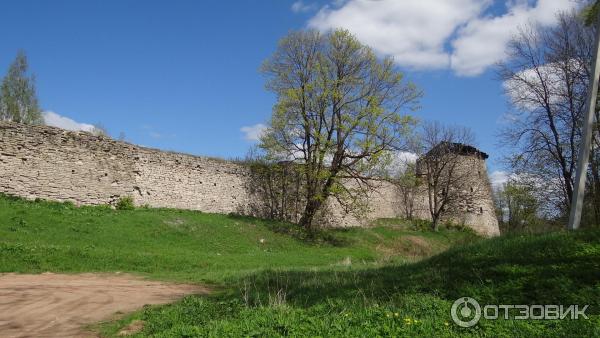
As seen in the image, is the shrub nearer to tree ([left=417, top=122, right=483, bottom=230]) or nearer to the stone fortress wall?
the stone fortress wall

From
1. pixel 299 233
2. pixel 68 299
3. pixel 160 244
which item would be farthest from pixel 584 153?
pixel 299 233

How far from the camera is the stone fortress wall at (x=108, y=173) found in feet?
57.4

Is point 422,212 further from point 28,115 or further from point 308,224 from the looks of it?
point 28,115

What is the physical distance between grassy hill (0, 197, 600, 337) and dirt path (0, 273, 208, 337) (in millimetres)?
595

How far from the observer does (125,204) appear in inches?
786

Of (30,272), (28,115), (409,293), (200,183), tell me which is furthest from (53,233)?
(28,115)

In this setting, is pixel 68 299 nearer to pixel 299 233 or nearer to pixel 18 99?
pixel 299 233

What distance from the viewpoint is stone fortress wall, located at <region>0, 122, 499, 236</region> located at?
1750 cm

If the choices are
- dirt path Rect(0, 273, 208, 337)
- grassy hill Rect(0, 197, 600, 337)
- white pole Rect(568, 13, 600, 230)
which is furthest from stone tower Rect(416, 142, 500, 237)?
dirt path Rect(0, 273, 208, 337)

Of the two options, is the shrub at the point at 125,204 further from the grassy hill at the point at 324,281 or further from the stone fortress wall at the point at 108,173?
the grassy hill at the point at 324,281

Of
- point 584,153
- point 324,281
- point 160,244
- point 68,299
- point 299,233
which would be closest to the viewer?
point 68,299

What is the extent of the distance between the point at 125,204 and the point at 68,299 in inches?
505

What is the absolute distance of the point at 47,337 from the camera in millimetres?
5500

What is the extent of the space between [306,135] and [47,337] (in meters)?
19.5
